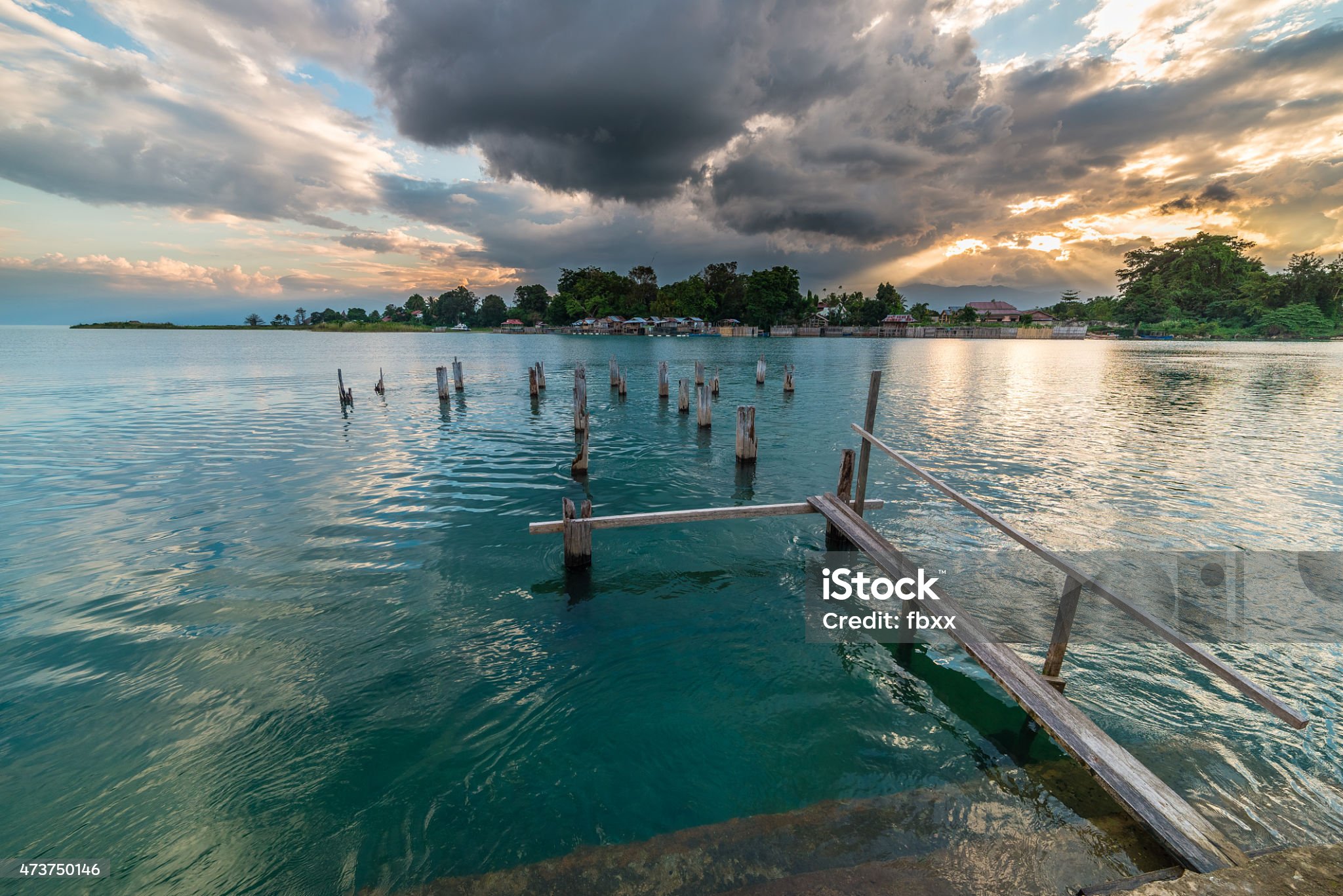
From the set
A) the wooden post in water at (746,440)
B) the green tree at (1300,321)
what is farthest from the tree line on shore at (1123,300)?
the wooden post in water at (746,440)

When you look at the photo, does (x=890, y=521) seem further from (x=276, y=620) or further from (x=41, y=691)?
(x=41, y=691)

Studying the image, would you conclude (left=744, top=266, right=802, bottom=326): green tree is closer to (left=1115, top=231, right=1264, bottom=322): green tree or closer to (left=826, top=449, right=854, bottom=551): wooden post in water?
(left=1115, top=231, right=1264, bottom=322): green tree

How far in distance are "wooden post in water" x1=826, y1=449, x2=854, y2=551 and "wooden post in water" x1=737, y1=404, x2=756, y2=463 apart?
6.03 meters

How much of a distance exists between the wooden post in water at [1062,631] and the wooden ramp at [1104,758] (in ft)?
0.47

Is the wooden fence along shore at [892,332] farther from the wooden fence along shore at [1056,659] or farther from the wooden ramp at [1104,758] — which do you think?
the wooden ramp at [1104,758]

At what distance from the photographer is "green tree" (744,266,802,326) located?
139 meters

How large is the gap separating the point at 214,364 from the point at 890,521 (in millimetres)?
66799

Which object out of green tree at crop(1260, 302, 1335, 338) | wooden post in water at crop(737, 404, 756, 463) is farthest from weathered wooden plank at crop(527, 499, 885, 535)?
green tree at crop(1260, 302, 1335, 338)

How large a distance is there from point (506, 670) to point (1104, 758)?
6376 mm

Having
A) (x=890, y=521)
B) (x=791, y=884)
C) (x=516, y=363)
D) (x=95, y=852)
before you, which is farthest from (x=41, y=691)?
(x=516, y=363)

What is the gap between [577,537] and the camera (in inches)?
352

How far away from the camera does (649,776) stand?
518 centimetres

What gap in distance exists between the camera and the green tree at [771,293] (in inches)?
5472

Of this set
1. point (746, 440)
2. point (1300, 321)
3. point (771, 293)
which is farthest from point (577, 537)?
point (1300, 321)
